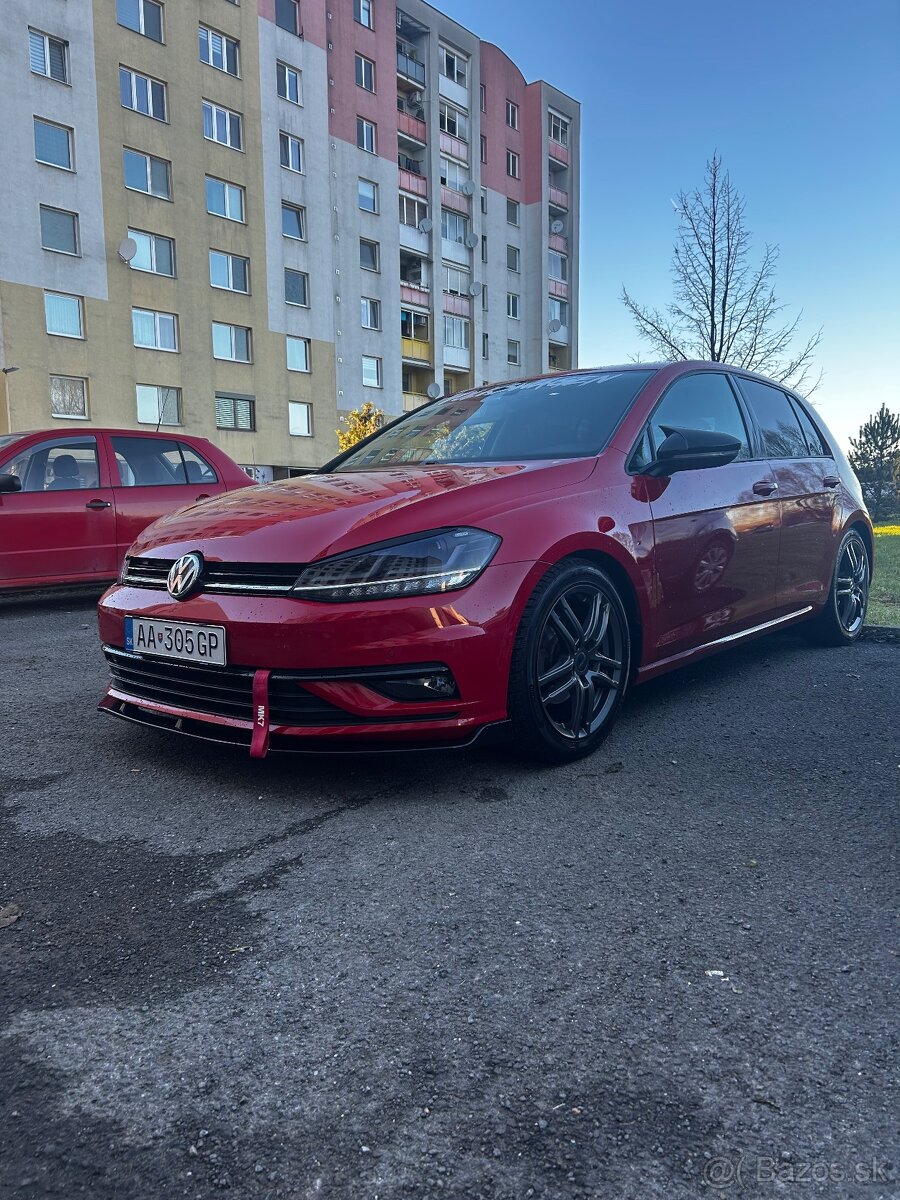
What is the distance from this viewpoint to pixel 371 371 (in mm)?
35469

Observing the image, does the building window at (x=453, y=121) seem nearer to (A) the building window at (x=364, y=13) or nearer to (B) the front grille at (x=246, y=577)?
(A) the building window at (x=364, y=13)

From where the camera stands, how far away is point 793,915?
2.13 meters

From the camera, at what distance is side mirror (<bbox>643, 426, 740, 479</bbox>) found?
3684 mm

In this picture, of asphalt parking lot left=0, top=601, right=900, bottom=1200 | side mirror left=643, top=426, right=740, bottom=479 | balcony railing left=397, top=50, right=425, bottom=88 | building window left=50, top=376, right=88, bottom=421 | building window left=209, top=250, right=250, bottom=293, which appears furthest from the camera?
balcony railing left=397, top=50, right=425, bottom=88

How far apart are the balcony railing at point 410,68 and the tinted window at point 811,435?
38036 mm

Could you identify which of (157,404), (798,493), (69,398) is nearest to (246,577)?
(798,493)

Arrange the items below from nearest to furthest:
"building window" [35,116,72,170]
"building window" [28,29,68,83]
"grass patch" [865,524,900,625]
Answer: "grass patch" [865,524,900,625] < "building window" [28,29,68,83] < "building window" [35,116,72,170]

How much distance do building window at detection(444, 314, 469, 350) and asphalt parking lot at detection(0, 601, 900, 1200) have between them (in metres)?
38.3

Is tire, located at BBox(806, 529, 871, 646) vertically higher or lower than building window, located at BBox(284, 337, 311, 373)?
lower

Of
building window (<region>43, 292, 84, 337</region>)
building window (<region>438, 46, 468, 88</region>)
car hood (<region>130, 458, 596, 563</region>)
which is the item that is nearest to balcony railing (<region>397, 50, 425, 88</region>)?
building window (<region>438, 46, 468, 88</region>)

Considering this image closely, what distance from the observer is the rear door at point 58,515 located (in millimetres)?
7391

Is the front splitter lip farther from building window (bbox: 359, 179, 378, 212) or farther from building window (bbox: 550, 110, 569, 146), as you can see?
building window (bbox: 550, 110, 569, 146)

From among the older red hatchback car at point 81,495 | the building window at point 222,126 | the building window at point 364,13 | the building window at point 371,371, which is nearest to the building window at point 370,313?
the building window at point 371,371

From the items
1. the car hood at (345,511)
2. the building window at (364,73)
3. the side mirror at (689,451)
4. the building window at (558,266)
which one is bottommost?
the car hood at (345,511)
